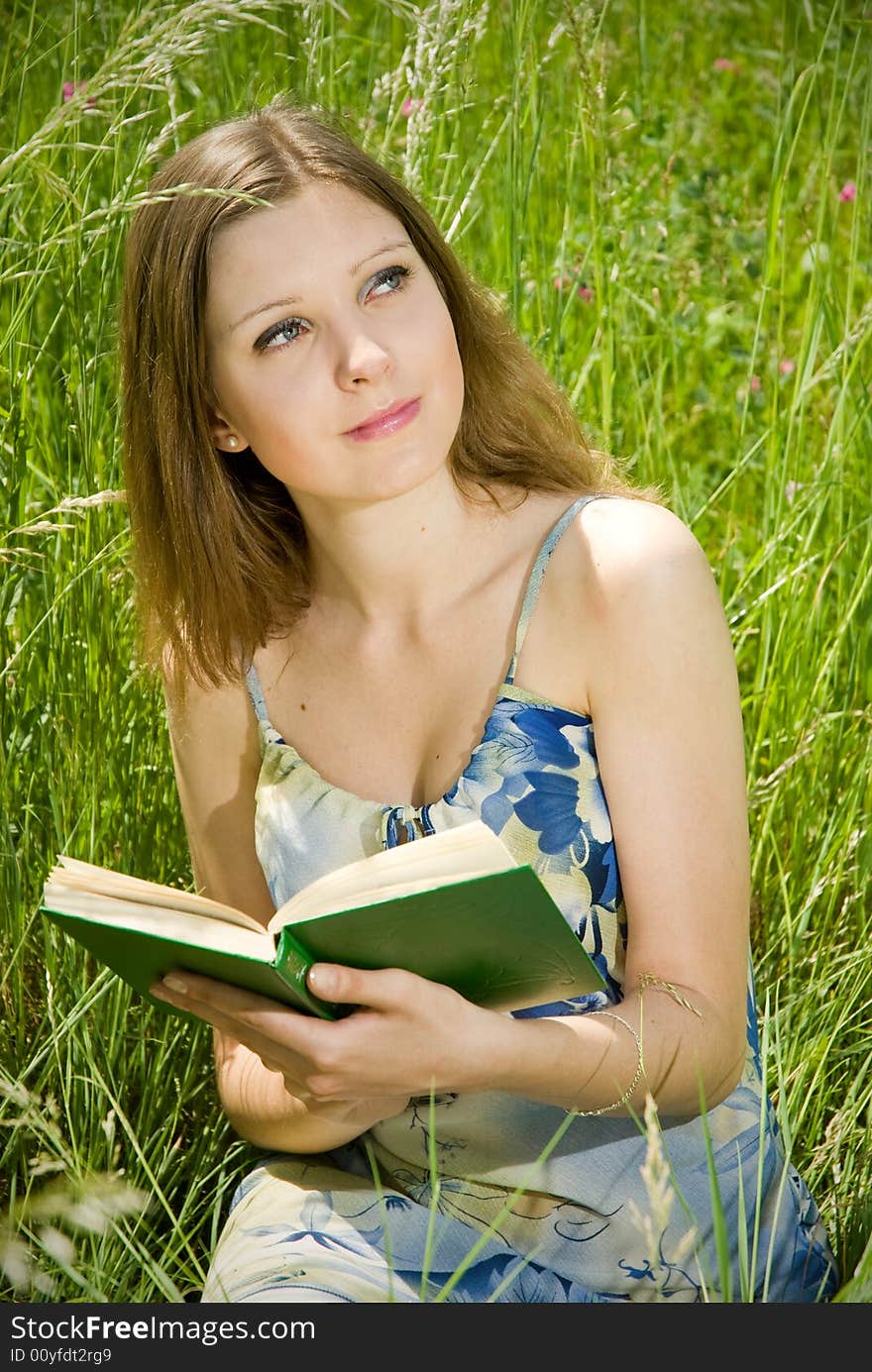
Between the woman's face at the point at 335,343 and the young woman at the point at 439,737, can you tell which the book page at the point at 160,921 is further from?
the woman's face at the point at 335,343

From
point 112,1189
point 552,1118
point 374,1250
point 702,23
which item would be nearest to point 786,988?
point 552,1118

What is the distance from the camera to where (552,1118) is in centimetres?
129

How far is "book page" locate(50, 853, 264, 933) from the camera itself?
1.01 meters

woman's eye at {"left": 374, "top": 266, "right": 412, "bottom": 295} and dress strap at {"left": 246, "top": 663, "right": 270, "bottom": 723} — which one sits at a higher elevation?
woman's eye at {"left": 374, "top": 266, "right": 412, "bottom": 295}

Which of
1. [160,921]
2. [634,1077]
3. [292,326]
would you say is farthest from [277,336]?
[634,1077]

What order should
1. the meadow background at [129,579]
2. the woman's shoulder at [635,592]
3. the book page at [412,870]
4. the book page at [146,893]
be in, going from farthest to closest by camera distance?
1. the meadow background at [129,579]
2. the woman's shoulder at [635,592]
3. the book page at [146,893]
4. the book page at [412,870]

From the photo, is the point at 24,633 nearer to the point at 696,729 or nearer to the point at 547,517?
the point at 547,517

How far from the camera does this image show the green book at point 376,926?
912 mm

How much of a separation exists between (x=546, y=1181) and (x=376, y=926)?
0.45 metres

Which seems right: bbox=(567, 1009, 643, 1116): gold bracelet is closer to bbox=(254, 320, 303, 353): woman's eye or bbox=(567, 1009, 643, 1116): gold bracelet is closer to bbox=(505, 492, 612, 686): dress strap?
bbox=(505, 492, 612, 686): dress strap
